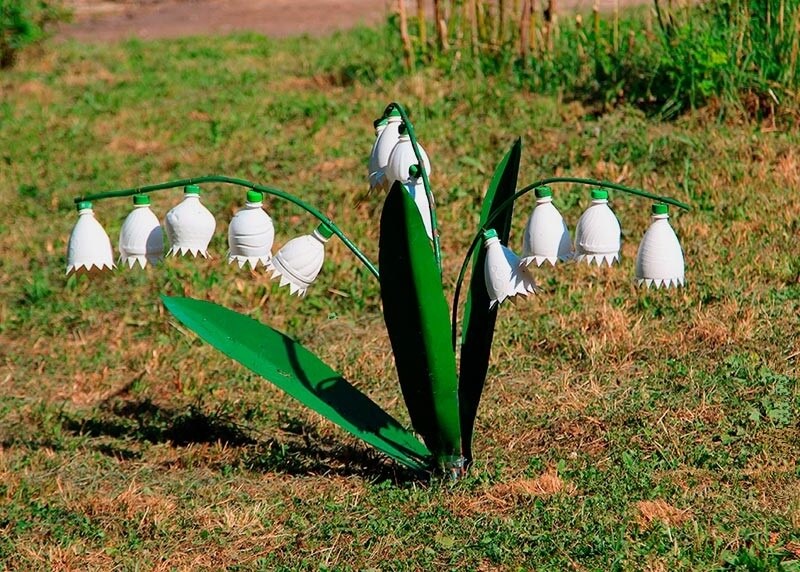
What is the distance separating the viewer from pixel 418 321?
3.62m

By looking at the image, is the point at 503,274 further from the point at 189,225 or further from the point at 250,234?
the point at 189,225

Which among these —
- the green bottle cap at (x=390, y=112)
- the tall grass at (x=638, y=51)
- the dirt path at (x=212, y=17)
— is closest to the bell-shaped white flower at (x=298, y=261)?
the green bottle cap at (x=390, y=112)

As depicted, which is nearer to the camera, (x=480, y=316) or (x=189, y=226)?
(x=189, y=226)

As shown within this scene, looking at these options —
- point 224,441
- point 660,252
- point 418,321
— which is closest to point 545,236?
point 660,252

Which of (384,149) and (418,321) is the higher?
(384,149)

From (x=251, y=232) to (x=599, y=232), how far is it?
1.02 metres

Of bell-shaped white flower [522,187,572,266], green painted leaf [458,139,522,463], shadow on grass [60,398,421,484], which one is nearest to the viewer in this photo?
bell-shaped white flower [522,187,572,266]

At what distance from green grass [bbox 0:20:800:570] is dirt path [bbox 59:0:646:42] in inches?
170

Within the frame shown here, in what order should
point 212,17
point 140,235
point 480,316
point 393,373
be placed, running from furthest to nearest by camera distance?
1. point 212,17
2. point 393,373
3. point 480,316
4. point 140,235

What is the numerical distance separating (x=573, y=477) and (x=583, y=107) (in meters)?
3.76

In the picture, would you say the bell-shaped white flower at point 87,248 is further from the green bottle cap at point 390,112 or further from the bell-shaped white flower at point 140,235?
the green bottle cap at point 390,112

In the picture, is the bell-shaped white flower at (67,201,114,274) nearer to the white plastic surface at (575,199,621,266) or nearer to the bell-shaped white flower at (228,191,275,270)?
the bell-shaped white flower at (228,191,275,270)

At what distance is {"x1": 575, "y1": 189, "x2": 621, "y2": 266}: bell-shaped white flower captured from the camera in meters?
3.36

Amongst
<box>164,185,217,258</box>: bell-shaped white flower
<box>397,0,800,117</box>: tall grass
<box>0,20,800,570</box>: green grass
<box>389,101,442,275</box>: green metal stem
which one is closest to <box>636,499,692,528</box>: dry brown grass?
<box>0,20,800,570</box>: green grass
